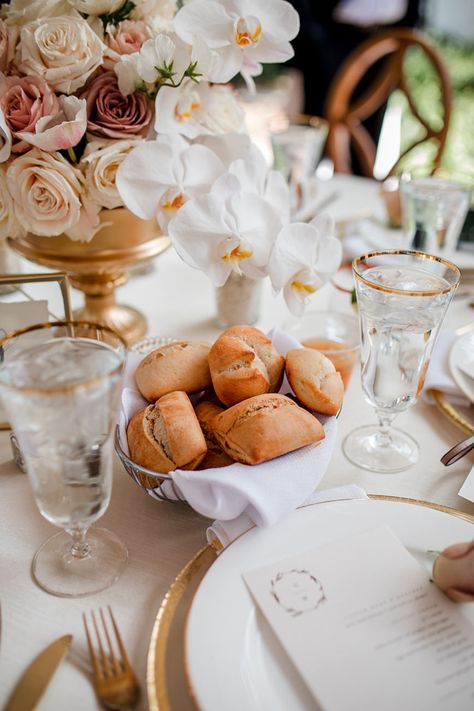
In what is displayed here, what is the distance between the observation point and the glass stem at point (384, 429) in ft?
2.47

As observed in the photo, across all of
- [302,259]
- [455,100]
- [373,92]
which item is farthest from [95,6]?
[455,100]

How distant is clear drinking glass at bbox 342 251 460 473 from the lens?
0.67 meters

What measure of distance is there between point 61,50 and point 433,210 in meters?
0.69

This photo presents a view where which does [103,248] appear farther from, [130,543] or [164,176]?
[130,543]

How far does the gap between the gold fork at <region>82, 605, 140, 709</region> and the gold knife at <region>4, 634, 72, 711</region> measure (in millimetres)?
24

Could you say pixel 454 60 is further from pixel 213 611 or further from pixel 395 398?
pixel 213 611

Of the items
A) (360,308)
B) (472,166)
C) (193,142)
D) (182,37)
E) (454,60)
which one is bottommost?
(472,166)

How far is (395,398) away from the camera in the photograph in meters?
0.72

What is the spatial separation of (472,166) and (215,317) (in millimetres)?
3599

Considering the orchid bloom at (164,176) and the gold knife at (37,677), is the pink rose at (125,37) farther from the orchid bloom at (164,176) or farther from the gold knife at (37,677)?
the gold knife at (37,677)

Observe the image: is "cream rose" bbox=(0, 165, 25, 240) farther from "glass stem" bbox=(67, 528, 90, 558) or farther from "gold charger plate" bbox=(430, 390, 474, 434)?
"gold charger plate" bbox=(430, 390, 474, 434)

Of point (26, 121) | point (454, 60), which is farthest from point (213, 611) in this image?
point (454, 60)

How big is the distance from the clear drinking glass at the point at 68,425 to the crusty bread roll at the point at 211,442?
12 centimetres

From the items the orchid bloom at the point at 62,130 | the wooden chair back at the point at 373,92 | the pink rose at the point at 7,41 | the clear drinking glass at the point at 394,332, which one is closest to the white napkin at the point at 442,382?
the clear drinking glass at the point at 394,332
